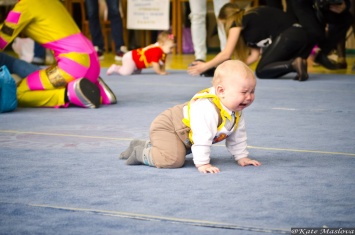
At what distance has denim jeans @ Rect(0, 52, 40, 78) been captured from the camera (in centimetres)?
411

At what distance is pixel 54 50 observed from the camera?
3.76 m

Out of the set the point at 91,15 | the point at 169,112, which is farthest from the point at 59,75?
the point at 91,15

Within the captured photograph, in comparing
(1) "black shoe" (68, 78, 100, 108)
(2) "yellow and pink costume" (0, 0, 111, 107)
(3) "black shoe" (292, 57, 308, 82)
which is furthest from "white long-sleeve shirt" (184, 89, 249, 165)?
(3) "black shoe" (292, 57, 308, 82)

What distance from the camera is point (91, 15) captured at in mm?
6996

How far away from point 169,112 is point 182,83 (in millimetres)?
2658

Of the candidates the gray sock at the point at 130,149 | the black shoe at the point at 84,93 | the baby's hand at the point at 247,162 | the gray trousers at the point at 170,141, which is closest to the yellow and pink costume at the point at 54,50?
the black shoe at the point at 84,93

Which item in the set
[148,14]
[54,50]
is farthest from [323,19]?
[148,14]

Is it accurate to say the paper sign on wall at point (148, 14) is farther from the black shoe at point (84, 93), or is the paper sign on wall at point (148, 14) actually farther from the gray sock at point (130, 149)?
the gray sock at point (130, 149)

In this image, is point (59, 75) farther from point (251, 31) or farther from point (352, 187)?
point (352, 187)

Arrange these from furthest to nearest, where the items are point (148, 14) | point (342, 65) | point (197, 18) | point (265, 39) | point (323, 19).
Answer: point (148, 14) → point (342, 65) → point (197, 18) → point (323, 19) → point (265, 39)

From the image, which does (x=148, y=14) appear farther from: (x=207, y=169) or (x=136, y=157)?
(x=207, y=169)

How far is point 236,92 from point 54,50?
1925 mm

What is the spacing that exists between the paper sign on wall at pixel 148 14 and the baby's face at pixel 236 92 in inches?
236

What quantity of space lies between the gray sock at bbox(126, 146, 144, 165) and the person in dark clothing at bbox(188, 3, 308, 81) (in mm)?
2755
